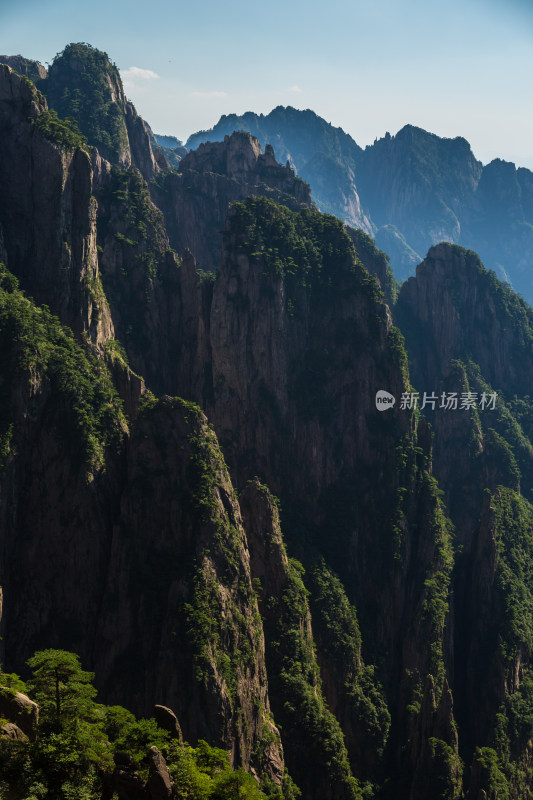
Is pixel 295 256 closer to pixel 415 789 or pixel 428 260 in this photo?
pixel 428 260

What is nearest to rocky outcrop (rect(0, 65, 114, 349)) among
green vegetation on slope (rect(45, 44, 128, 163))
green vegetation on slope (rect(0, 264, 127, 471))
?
green vegetation on slope (rect(0, 264, 127, 471))

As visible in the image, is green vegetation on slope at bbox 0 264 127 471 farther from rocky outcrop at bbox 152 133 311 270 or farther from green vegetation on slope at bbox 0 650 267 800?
rocky outcrop at bbox 152 133 311 270

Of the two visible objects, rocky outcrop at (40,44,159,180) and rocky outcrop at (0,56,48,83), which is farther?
rocky outcrop at (0,56,48,83)

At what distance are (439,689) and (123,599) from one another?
133ft

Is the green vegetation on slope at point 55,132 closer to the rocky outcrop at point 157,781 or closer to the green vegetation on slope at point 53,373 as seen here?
the green vegetation on slope at point 53,373

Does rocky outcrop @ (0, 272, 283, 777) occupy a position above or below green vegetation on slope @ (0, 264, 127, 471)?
below

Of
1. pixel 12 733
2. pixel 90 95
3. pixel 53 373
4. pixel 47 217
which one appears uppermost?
pixel 90 95

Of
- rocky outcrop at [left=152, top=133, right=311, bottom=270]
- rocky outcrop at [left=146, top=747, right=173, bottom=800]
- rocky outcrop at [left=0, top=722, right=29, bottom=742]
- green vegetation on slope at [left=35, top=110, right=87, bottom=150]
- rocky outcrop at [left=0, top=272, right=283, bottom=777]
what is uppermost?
Result: rocky outcrop at [left=152, top=133, right=311, bottom=270]

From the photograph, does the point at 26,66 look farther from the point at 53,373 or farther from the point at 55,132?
the point at 53,373

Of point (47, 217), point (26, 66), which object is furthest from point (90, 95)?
point (47, 217)

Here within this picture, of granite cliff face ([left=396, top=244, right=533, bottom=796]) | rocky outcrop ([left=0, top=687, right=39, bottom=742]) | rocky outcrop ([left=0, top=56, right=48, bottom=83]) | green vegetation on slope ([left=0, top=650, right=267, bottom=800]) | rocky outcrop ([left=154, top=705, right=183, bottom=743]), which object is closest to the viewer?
green vegetation on slope ([left=0, top=650, right=267, bottom=800])

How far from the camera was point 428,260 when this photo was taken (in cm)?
14538

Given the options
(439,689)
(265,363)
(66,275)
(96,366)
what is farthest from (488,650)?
(66,275)

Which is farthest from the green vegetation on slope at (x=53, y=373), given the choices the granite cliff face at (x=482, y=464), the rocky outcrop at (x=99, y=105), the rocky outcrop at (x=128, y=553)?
the rocky outcrop at (x=99, y=105)
